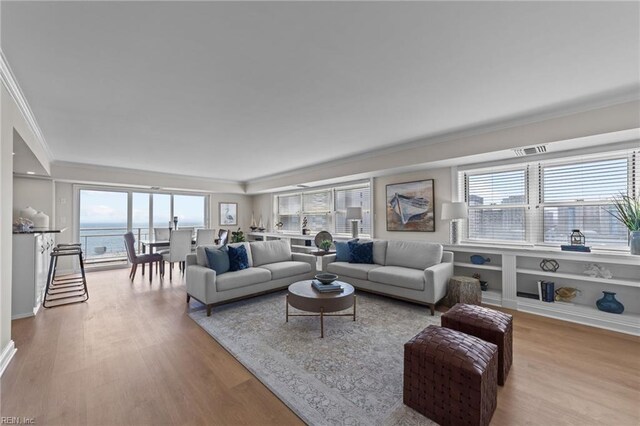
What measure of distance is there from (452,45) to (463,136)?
229cm

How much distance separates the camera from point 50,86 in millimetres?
2473

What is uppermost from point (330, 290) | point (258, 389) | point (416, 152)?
point (416, 152)

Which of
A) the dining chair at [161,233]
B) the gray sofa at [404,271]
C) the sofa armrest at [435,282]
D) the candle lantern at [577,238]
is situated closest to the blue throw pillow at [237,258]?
the gray sofa at [404,271]

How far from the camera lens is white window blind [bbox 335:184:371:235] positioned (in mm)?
6055

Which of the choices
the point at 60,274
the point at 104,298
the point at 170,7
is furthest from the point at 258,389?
the point at 60,274

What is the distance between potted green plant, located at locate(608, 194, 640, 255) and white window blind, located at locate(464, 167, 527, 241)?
0.93 meters

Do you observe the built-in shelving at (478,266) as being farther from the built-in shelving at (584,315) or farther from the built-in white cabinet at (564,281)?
the built-in shelving at (584,315)

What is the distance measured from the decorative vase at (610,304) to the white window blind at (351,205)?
11.9 ft

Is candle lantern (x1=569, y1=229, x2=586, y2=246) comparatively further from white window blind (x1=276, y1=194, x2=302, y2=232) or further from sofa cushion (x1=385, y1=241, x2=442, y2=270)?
white window blind (x1=276, y1=194, x2=302, y2=232)

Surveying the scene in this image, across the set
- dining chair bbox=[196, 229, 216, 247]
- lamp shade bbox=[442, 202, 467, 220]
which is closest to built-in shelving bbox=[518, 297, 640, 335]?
lamp shade bbox=[442, 202, 467, 220]

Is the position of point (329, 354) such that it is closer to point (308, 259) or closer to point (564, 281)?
point (308, 259)

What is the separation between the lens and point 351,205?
21.1 ft

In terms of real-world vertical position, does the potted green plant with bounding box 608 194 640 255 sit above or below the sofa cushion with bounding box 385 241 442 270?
above

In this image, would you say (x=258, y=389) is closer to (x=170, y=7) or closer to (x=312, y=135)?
(x=170, y=7)
